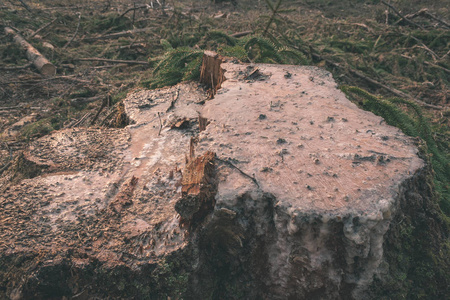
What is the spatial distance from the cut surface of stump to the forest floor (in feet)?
3.09

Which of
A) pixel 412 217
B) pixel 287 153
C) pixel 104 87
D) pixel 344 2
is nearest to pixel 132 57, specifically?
pixel 104 87

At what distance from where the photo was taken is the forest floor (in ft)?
11.9

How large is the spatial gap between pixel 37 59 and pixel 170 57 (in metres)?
3.37

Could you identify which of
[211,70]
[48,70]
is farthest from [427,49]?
[48,70]

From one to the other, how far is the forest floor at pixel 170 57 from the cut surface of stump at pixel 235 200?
94 cm

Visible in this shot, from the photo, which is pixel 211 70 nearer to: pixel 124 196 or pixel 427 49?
pixel 124 196

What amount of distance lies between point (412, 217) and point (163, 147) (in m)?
1.57

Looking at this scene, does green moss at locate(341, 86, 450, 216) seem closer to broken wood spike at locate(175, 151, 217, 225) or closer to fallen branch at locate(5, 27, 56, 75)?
broken wood spike at locate(175, 151, 217, 225)

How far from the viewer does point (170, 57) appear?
11.4 ft

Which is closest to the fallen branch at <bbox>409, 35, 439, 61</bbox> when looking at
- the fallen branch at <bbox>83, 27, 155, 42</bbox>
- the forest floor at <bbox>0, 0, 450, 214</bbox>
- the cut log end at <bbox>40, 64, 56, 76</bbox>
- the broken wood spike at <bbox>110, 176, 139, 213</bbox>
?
the forest floor at <bbox>0, 0, 450, 214</bbox>

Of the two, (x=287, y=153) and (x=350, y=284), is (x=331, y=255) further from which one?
(x=287, y=153)

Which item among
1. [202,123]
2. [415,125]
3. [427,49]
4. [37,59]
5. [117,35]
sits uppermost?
[202,123]

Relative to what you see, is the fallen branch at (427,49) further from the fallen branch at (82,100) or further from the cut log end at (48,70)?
the cut log end at (48,70)

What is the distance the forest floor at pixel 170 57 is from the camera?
11.9 feet
